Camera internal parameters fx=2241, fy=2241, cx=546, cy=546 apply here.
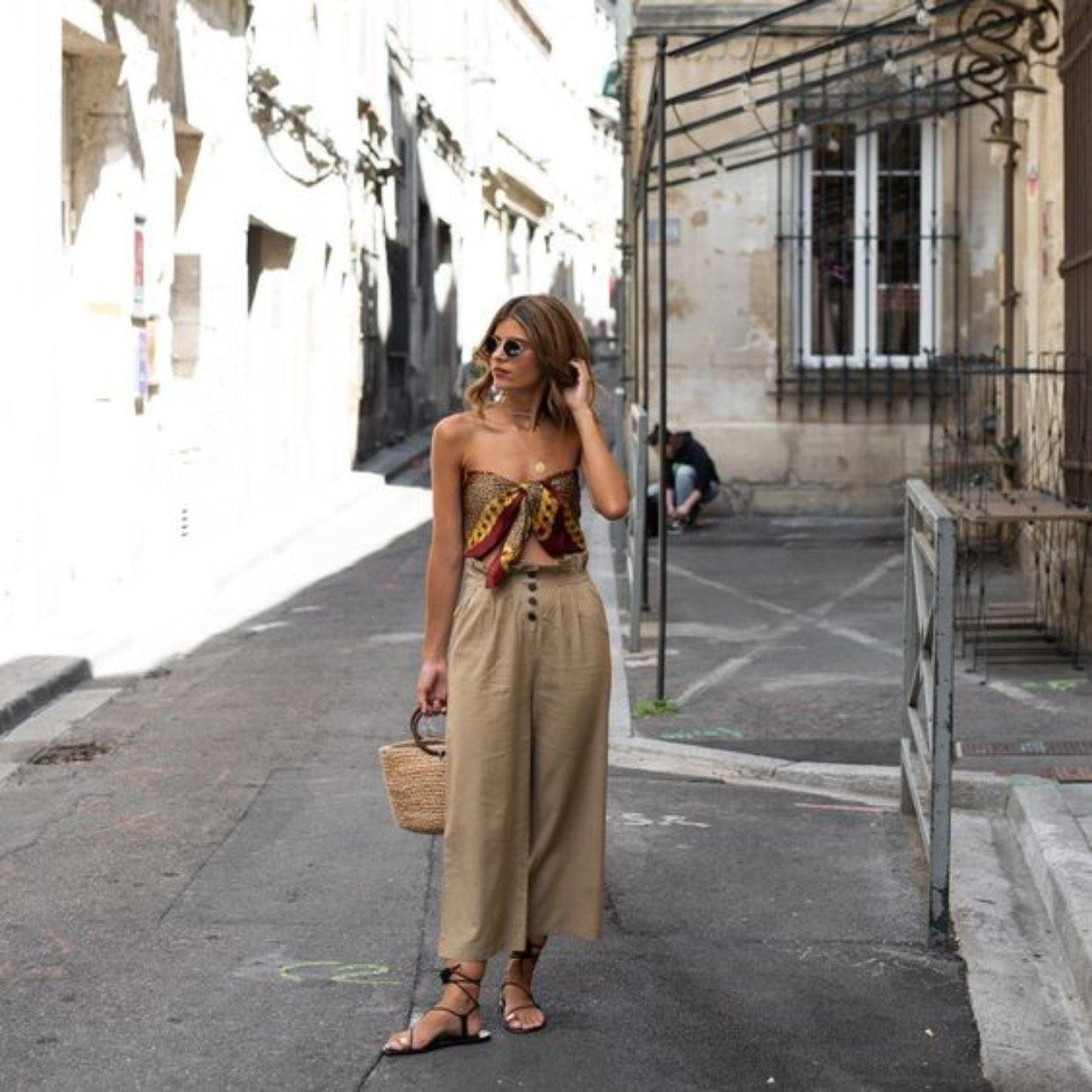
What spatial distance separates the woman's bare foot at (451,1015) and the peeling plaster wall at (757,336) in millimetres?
14390

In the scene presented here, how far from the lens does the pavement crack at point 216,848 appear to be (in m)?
6.38

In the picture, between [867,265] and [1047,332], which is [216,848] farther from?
[867,265]

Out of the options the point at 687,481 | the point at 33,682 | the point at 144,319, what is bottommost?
the point at 33,682

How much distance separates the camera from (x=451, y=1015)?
5.08 metres

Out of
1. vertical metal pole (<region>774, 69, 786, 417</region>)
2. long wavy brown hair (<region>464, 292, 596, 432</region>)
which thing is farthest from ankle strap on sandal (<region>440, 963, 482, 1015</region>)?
vertical metal pole (<region>774, 69, 786, 417</region>)

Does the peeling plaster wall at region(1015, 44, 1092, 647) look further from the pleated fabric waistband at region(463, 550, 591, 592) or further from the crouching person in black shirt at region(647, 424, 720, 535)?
the pleated fabric waistband at region(463, 550, 591, 592)

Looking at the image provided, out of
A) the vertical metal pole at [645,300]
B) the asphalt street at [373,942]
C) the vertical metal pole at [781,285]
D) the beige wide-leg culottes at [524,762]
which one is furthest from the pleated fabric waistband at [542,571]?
the vertical metal pole at [781,285]

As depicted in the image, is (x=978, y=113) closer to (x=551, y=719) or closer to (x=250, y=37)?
(x=250, y=37)

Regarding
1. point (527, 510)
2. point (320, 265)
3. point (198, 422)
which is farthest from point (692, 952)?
point (320, 265)

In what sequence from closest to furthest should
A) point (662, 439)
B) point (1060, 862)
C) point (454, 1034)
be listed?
point (454, 1034)
point (1060, 862)
point (662, 439)

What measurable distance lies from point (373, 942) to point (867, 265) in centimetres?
1411

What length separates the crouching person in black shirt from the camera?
60.8 feet

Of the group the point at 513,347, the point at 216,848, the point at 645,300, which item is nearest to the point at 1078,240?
the point at 645,300

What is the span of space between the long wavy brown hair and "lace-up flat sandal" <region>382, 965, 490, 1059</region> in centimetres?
130
